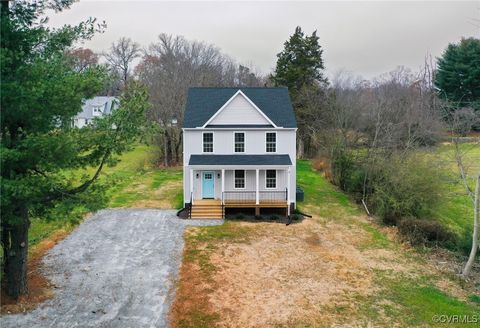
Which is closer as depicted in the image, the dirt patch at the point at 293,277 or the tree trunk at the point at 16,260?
the tree trunk at the point at 16,260

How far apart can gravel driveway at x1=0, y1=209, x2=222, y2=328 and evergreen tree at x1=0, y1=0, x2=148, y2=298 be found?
1.71 meters

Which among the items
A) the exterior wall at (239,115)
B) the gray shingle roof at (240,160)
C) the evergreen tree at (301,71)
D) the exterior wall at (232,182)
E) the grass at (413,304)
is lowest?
the grass at (413,304)

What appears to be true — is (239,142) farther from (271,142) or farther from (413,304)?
(413,304)

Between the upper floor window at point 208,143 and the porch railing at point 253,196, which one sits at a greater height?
the upper floor window at point 208,143

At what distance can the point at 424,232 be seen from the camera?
18.5 meters

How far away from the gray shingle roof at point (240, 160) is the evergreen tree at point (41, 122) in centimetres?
1051

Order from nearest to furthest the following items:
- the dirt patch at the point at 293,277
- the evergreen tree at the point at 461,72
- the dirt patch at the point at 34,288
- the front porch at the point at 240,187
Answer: the dirt patch at the point at 34,288, the dirt patch at the point at 293,277, the front porch at the point at 240,187, the evergreen tree at the point at 461,72

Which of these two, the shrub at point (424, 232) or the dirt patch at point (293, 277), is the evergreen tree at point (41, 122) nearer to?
the dirt patch at point (293, 277)

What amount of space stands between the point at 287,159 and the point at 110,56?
5811cm

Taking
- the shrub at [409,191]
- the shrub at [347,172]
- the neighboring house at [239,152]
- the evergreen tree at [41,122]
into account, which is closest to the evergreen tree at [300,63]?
the shrub at [347,172]

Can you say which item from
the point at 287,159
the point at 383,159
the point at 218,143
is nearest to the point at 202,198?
the point at 218,143

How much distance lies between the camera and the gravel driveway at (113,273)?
423 inches

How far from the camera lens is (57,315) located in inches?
423

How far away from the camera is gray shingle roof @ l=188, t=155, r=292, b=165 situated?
21.5m
